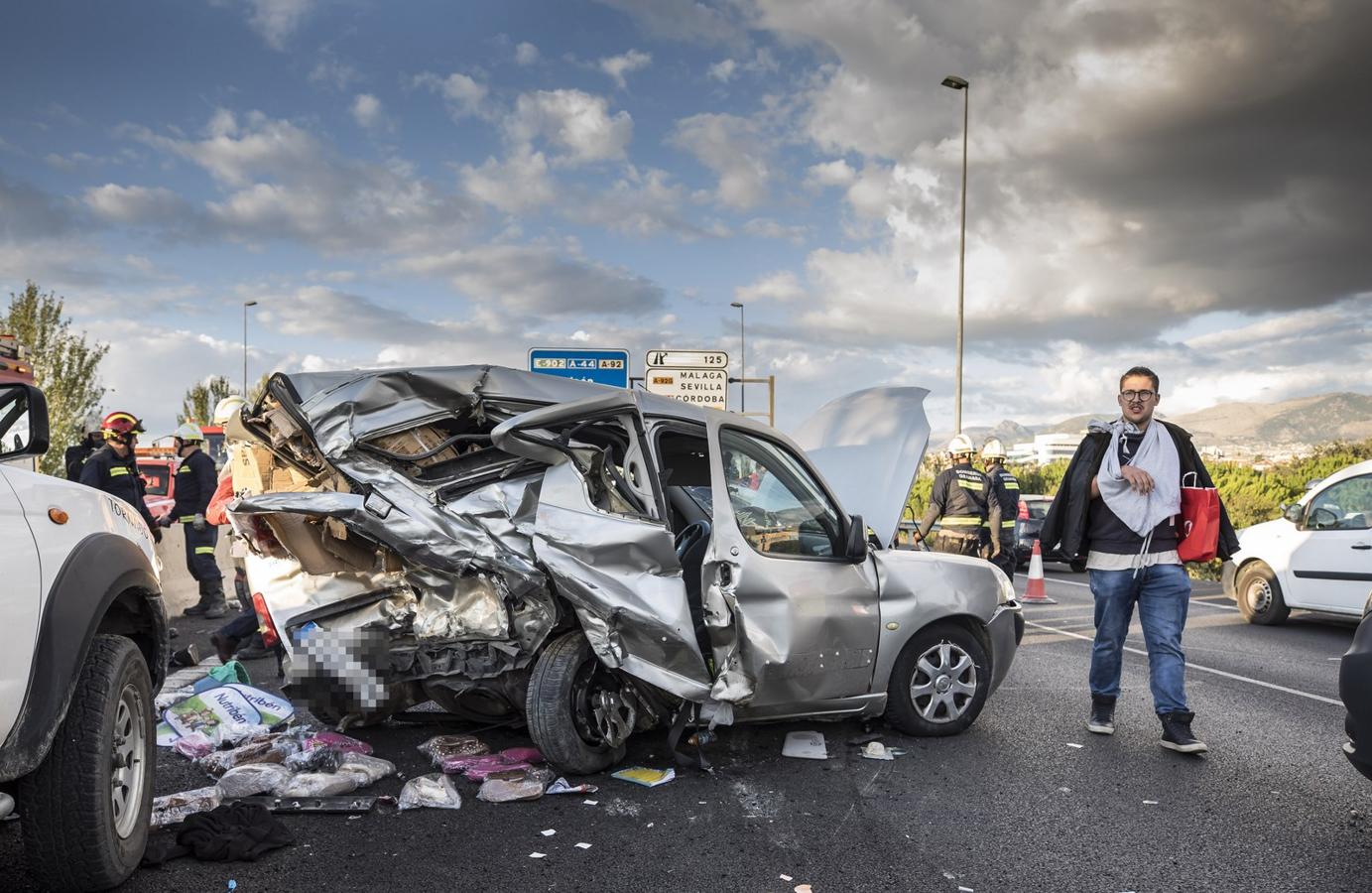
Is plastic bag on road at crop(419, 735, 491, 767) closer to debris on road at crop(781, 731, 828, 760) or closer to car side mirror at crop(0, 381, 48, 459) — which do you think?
debris on road at crop(781, 731, 828, 760)

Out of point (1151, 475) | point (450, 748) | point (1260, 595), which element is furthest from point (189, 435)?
point (1260, 595)

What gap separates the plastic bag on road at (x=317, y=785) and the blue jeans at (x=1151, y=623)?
13.0 feet

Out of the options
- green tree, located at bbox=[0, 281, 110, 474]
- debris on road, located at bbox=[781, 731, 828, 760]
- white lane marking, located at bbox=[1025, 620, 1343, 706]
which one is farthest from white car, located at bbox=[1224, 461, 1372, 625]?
green tree, located at bbox=[0, 281, 110, 474]

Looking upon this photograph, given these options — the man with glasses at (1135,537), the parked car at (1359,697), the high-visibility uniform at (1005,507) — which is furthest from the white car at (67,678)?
the high-visibility uniform at (1005,507)

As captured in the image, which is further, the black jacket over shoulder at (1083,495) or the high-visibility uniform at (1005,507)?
the high-visibility uniform at (1005,507)

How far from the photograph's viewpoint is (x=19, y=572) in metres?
2.62

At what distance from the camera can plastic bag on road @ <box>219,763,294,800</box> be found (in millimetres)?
4234

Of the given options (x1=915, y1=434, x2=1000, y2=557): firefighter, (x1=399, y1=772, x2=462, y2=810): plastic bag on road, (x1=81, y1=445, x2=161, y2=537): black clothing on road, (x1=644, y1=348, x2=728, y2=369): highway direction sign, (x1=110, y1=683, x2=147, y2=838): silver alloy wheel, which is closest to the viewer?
(x1=110, y1=683, x2=147, y2=838): silver alloy wheel

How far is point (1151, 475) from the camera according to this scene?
537 cm

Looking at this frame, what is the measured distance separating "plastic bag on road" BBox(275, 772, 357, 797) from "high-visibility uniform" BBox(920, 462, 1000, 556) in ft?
22.0

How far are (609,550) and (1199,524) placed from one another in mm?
3283

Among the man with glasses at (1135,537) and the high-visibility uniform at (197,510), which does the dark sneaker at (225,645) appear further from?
the man with glasses at (1135,537)

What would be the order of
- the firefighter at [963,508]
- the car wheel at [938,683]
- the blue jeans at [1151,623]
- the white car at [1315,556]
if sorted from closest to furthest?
the blue jeans at [1151,623], the car wheel at [938,683], the white car at [1315,556], the firefighter at [963,508]

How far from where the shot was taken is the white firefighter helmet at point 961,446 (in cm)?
1027
